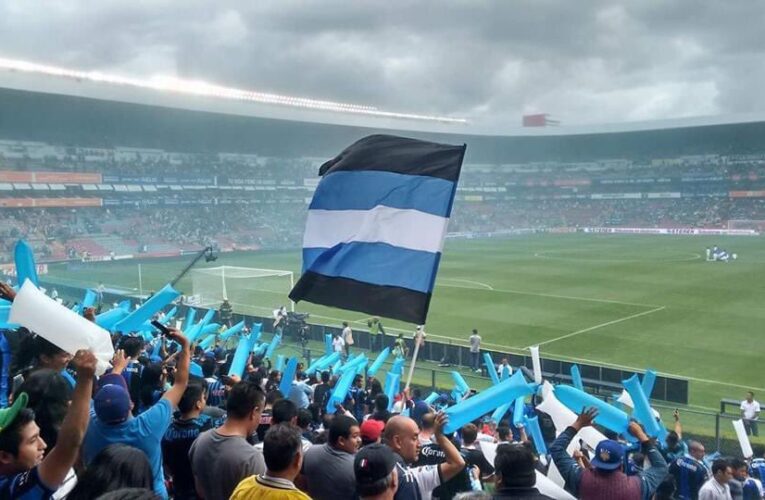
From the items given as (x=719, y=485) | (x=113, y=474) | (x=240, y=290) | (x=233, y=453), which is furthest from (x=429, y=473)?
(x=240, y=290)

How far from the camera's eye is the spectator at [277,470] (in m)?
2.73

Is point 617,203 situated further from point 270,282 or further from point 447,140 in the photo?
point 270,282

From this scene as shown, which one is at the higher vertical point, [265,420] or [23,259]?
[23,259]

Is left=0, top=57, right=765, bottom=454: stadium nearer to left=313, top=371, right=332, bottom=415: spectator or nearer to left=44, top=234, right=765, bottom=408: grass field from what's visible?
left=44, top=234, right=765, bottom=408: grass field

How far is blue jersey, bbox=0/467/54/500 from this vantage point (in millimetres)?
2512

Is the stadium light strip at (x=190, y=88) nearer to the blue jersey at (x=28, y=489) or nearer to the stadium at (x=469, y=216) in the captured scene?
the stadium at (x=469, y=216)

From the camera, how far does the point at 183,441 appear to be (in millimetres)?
3955

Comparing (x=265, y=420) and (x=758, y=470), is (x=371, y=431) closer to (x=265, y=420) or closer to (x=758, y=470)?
(x=265, y=420)

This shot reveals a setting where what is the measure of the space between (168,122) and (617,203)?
1882 inches

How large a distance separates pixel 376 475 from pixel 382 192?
3.07m

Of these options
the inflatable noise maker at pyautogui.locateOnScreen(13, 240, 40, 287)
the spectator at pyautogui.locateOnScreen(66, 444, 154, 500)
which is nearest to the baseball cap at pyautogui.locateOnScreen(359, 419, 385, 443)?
the spectator at pyautogui.locateOnScreen(66, 444, 154, 500)

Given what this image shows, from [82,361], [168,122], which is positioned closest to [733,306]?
[82,361]

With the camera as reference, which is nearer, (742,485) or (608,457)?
(608,457)

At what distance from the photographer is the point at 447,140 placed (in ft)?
220
